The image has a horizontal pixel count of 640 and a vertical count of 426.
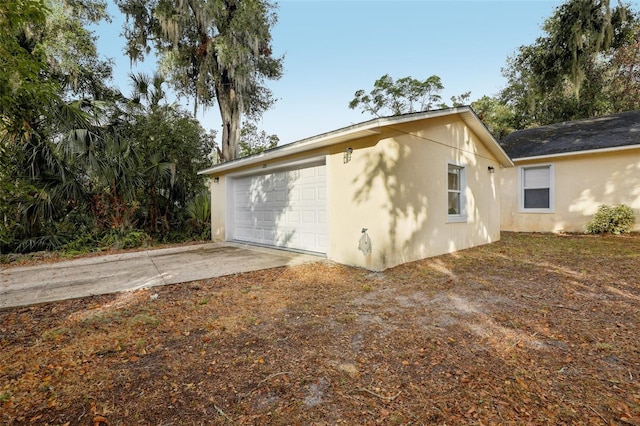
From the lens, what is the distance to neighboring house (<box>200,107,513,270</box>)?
5508mm

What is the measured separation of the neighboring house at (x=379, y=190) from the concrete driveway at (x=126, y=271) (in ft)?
2.79

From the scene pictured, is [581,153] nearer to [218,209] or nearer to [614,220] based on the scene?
[614,220]

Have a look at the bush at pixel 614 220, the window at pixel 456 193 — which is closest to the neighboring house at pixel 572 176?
the bush at pixel 614 220

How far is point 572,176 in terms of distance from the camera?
384 inches

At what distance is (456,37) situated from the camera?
12531 mm

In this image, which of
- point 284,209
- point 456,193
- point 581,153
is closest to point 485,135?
point 456,193

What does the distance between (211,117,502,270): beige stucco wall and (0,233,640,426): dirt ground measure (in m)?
1.26

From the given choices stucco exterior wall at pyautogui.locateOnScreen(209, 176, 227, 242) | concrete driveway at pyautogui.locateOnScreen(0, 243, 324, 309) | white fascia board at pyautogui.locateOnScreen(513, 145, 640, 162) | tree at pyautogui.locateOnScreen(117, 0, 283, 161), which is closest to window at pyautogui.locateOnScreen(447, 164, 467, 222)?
concrete driveway at pyautogui.locateOnScreen(0, 243, 324, 309)

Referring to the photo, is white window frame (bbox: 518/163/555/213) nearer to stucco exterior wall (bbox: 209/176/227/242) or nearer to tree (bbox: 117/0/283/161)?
stucco exterior wall (bbox: 209/176/227/242)

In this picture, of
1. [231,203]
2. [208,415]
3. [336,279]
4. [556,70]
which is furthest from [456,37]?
[208,415]

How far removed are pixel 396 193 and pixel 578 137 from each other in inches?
367

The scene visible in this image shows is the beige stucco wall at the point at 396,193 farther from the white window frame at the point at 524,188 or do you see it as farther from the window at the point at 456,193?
the white window frame at the point at 524,188

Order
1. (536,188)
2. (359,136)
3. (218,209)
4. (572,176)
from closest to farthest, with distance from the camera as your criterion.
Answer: (359,136) < (572,176) < (218,209) < (536,188)

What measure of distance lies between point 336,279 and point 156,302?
2647 millimetres
